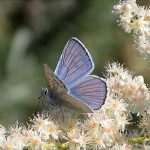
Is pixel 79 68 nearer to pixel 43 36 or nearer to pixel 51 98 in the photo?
pixel 51 98

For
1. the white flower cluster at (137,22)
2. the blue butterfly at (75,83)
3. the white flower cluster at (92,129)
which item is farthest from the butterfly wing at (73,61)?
the white flower cluster at (137,22)

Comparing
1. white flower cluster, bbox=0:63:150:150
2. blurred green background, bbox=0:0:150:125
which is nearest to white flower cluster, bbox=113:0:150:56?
white flower cluster, bbox=0:63:150:150

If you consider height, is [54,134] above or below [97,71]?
below

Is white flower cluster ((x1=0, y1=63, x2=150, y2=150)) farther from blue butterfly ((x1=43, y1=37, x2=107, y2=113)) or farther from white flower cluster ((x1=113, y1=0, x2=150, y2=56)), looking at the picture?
white flower cluster ((x1=113, y1=0, x2=150, y2=56))

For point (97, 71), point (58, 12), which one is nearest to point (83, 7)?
point (58, 12)

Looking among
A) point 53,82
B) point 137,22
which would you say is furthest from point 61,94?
point 137,22

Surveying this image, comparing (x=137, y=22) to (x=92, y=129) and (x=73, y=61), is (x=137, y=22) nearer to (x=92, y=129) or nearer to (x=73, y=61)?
(x=73, y=61)
